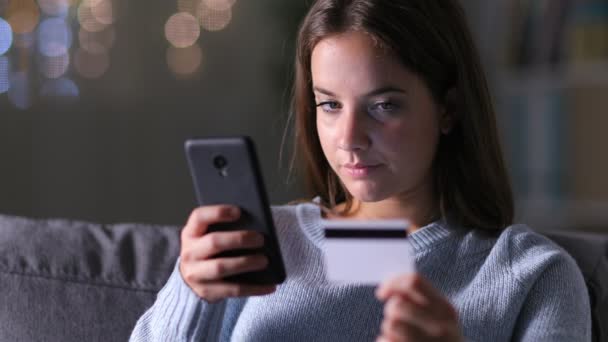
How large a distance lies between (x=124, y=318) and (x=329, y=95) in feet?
1.55

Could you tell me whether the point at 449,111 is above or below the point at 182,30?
above

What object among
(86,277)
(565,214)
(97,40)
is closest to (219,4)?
(97,40)

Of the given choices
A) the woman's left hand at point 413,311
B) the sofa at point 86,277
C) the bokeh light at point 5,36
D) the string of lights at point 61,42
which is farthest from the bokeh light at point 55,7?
the woman's left hand at point 413,311

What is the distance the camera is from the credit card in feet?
2.54

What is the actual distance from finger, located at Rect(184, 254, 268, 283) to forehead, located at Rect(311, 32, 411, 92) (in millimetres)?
269

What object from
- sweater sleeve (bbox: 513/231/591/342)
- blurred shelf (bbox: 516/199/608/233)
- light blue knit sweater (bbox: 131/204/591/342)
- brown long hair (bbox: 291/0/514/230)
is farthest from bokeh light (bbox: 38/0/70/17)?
sweater sleeve (bbox: 513/231/591/342)

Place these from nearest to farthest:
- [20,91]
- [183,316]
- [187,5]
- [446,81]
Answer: [183,316]
[446,81]
[20,91]
[187,5]

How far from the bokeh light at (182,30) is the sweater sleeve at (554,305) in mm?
2022

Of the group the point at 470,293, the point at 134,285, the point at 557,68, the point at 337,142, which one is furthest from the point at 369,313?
the point at 557,68

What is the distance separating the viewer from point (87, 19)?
268 centimetres

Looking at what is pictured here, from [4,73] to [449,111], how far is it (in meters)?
1.81

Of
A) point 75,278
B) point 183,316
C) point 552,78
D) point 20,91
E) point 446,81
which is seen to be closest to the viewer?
point 183,316

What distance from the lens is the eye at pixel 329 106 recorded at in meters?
1.08

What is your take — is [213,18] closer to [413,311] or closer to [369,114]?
[369,114]
